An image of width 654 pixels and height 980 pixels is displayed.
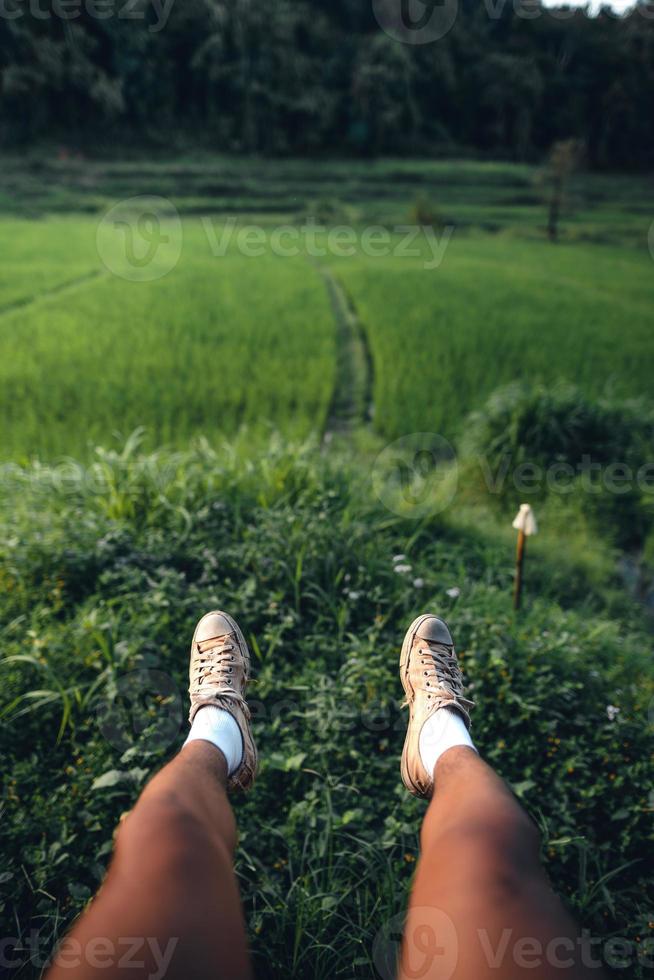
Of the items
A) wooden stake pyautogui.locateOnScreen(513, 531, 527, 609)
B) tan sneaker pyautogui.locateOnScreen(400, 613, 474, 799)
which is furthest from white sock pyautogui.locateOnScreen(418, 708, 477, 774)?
wooden stake pyautogui.locateOnScreen(513, 531, 527, 609)

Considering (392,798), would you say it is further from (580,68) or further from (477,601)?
(580,68)

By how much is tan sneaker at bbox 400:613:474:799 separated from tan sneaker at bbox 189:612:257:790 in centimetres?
39

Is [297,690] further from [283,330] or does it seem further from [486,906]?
[283,330]

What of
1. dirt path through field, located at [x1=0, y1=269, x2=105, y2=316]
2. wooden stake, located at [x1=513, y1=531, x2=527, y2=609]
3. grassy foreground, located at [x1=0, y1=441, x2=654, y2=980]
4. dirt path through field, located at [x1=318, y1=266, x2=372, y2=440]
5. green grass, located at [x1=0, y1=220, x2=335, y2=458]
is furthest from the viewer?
dirt path through field, located at [x1=0, y1=269, x2=105, y2=316]

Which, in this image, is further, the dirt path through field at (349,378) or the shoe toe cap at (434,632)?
the dirt path through field at (349,378)

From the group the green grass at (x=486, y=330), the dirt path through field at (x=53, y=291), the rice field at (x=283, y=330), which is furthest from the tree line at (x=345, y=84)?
the dirt path through field at (x=53, y=291)

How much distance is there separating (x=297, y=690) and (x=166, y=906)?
1228 millimetres

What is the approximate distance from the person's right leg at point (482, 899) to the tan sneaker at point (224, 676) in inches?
17.8

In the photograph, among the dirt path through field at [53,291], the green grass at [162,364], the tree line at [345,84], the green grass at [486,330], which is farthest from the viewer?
the tree line at [345,84]

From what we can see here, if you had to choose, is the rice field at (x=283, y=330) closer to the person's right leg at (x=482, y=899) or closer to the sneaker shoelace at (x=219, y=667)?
the sneaker shoelace at (x=219, y=667)

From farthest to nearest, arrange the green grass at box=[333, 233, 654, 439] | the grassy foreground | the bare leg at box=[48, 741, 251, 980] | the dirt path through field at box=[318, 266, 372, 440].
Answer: the green grass at box=[333, 233, 654, 439]
the dirt path through field at box=[318, 266, 372, 440]
the grassy foreground
the bare leg at box=[48, 741, 251, 980]

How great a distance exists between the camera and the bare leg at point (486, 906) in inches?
33.0

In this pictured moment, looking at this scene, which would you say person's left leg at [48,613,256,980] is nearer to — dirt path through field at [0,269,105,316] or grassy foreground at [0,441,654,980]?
grassy foreground at [0,441,654,980]

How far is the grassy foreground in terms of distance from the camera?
5.13 feet
